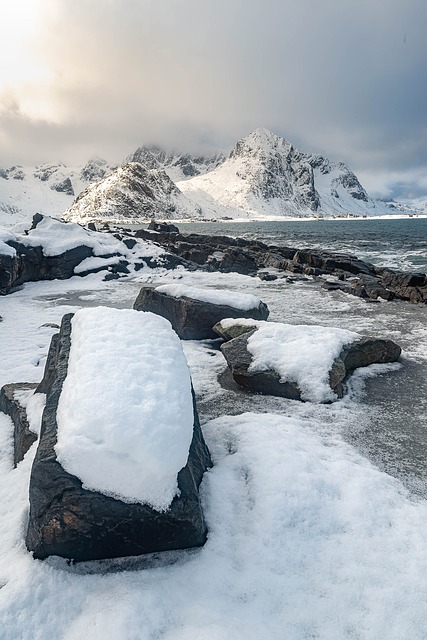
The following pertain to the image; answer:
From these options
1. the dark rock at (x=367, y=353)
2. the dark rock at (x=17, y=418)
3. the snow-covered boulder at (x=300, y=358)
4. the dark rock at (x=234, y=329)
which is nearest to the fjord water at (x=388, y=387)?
the dark rock at (x=367, y=353)

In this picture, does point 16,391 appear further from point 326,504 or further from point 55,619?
point 326,504

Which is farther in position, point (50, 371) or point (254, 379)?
point (254, 379)

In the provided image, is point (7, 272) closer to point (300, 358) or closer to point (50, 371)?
point (50, 371)

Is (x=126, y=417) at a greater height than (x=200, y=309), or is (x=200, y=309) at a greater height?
(x=126, y=417)

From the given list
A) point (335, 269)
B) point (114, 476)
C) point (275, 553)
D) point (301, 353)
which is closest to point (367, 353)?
point (301, 353)

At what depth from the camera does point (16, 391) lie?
22.2ft

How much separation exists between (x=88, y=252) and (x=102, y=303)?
28.4 ft

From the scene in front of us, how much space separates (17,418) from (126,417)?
296 cm

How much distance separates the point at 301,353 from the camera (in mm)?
8047

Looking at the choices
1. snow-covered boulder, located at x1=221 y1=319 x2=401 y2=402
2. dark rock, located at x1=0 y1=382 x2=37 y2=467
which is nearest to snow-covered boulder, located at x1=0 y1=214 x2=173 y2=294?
dark rock, located at x1=0 y1=382 x2=37 y2=467

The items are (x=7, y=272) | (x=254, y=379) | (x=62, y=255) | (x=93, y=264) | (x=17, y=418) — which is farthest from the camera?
(x=93, y=264)

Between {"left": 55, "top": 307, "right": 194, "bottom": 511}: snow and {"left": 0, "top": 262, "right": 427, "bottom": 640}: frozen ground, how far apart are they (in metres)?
0.77

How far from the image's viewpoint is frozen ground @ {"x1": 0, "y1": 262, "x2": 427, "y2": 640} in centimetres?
319

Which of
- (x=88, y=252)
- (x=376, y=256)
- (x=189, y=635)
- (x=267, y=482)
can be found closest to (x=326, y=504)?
(x=267, y=482)
